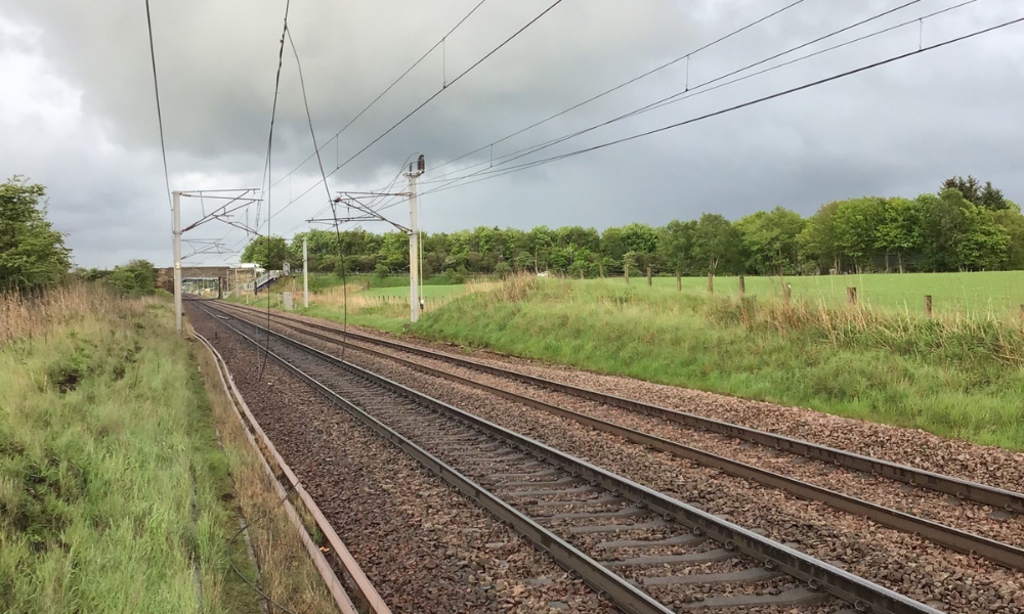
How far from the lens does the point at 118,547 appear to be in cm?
518

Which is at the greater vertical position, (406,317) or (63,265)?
(63,265)

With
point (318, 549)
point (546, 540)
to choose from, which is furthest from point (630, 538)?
point (318, 549)

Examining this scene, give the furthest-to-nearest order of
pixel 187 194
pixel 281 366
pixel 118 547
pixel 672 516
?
1. pixel 187 194
2. pixel 281 366
3. pixel 672 516
4. pixel 118 547

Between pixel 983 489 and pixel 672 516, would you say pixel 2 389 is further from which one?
pixel 983 489

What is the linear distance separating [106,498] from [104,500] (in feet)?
0.19

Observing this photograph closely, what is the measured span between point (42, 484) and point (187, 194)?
28.9m

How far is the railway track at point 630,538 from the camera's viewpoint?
4.44 meters

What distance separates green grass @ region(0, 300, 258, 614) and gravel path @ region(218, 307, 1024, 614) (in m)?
4.36

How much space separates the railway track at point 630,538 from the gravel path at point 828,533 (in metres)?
0.50

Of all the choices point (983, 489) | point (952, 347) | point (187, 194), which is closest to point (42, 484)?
point (983, 489)

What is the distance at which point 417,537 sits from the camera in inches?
233

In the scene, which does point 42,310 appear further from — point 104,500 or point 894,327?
point 894,327

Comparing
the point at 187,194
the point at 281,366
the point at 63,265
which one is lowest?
the point at 281,366

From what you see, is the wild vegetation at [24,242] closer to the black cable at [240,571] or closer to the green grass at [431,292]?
the black cable at [240,571]
